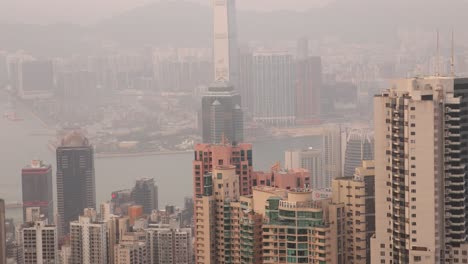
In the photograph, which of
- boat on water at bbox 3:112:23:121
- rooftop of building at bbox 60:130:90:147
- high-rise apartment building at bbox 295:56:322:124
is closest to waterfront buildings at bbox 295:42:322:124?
high-rise apartment building at bbox 295:56:322:124

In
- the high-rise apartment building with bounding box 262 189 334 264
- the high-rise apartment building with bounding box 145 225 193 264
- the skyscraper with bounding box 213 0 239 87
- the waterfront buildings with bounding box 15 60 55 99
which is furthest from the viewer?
the skyscraper with bounding box 213 0 239 87

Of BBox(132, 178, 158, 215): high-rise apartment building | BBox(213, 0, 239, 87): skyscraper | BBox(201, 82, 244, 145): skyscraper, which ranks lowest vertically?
BBox(132, 178, 158, 215): high-rise apartment building

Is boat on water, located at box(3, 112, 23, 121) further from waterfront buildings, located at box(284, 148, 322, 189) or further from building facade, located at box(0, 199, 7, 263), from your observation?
waterfront buildings, located at box(284, 148, 322, 189)

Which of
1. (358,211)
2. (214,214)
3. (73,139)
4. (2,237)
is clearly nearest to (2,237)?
(2,237)

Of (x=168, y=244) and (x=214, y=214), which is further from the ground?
(x=214, y=214)

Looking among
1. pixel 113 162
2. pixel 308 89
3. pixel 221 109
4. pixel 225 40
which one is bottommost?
pixel 113 162

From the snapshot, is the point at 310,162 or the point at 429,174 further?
the point at 310,162

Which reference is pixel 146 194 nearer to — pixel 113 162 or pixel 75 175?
pixel 113 162
